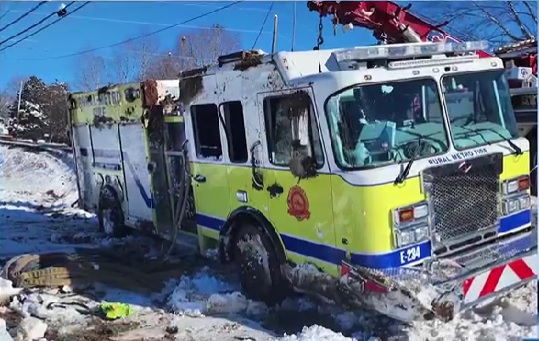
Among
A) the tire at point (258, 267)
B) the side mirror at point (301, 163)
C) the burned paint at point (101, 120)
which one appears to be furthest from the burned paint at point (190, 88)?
the burned paint at point (101, 120)

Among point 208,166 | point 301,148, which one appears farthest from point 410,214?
point 208,166

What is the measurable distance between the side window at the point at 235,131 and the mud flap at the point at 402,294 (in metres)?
1.57

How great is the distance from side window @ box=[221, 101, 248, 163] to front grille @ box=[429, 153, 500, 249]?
1753 mm

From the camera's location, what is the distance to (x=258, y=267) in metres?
5.37

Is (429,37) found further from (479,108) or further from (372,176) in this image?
(372,176)

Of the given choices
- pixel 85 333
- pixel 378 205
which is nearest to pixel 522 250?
pixel 378 205

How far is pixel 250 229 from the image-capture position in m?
5.43

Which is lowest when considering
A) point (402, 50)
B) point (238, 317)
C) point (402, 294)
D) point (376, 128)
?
point (238, 317)

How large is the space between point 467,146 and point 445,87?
48cm

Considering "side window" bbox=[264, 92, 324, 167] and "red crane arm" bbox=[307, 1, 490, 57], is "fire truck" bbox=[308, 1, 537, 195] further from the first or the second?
"side window" bbox=[264, 92, 324, 167]

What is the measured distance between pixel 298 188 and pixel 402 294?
119 centimetres

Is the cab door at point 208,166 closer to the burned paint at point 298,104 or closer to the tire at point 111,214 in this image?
the burned paint at point 298,104

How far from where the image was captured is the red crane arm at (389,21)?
5905mm

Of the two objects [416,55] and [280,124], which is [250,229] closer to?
[280,124]
